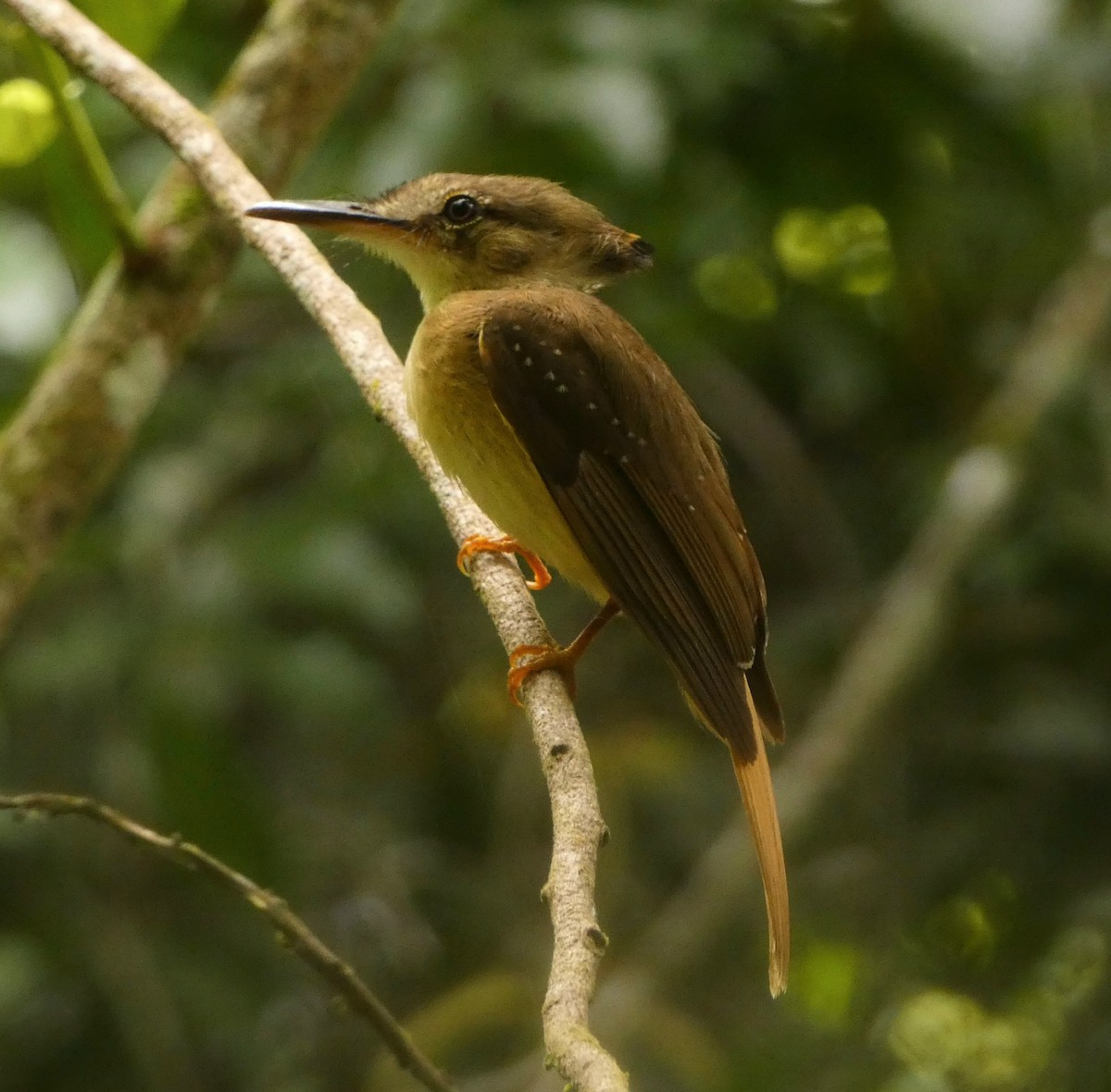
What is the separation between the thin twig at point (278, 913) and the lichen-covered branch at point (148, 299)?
68 centimetres

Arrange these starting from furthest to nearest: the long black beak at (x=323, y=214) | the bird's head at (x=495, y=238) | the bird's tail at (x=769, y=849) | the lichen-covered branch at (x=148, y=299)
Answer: the bird's head at (x=495, y=238)
the lichen-covered branch at (x=148, y=299)
the long black beak at (x=323, y=214)
the bird's tail at (x=769, y=849)

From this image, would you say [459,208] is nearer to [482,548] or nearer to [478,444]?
[478,444]

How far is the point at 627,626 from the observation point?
16.6ft

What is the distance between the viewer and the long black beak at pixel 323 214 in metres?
2.71

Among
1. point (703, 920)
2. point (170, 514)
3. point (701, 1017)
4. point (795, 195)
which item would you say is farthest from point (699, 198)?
point (701, 1017)

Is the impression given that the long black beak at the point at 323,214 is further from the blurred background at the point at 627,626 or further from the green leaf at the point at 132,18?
the green leaf at the point at 132,18

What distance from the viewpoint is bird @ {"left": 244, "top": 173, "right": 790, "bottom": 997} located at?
9.36 feet

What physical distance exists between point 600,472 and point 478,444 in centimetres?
22

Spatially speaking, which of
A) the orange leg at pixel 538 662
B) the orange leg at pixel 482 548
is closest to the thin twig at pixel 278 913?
the orange leg at pixel 538 662

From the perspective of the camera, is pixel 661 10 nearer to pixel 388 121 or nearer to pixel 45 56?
pixel 388 121

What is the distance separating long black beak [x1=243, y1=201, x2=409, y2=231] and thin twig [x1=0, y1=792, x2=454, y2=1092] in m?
1.01

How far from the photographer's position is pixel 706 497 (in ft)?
10.0

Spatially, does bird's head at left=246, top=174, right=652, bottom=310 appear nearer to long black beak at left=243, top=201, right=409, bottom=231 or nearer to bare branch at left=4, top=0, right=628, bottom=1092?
long black beak at left=243, top=201, right=409, bottom=231

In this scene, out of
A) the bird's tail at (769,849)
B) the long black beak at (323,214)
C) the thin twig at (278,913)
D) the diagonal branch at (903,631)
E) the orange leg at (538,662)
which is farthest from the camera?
the diagonal branch at (903,631)
